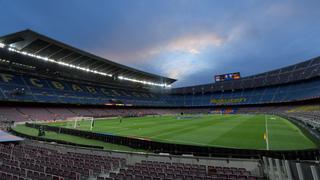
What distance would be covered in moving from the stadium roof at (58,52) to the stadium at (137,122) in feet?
0.75

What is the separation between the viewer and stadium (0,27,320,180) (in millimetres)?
9500

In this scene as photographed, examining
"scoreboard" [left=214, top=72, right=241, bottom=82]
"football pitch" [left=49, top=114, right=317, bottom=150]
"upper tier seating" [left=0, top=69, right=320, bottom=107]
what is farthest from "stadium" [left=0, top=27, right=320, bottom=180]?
"scoreboard" [left=214, top=72, right=241, bottom=82]

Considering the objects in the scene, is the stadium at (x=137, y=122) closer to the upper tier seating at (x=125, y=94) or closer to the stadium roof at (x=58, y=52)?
the stadium roof at (x=58, y=52)

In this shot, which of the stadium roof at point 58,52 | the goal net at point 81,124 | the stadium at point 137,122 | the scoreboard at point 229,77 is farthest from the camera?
the scoreboard at point 229,77

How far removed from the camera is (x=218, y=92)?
351ft

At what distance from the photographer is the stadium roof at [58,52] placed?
130 feet

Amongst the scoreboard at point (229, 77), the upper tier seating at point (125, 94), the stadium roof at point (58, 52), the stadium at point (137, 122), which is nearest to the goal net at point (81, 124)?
the stadium at point (137, 122)

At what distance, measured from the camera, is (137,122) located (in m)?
44.4

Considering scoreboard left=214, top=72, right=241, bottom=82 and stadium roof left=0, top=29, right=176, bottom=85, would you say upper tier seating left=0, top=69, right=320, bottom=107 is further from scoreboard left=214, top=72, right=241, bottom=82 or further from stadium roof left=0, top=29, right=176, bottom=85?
stadium roof left=0, top=29, right=176, bottom=85

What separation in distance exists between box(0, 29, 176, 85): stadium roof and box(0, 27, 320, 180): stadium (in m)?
0.23

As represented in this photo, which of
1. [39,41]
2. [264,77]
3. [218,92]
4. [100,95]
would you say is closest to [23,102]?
[39,41]

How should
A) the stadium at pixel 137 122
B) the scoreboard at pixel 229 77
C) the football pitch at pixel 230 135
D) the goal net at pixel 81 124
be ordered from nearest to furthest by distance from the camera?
1. the stadium at pixel 137 122
2. the football pitch at pixel 230 135
3. the goal net at pixel 81 124
4. the scoreboard at pixel 229 77

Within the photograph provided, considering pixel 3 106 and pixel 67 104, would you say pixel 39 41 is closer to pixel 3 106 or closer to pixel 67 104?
pixel 3 106

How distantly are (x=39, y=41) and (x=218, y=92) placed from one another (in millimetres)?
88495
